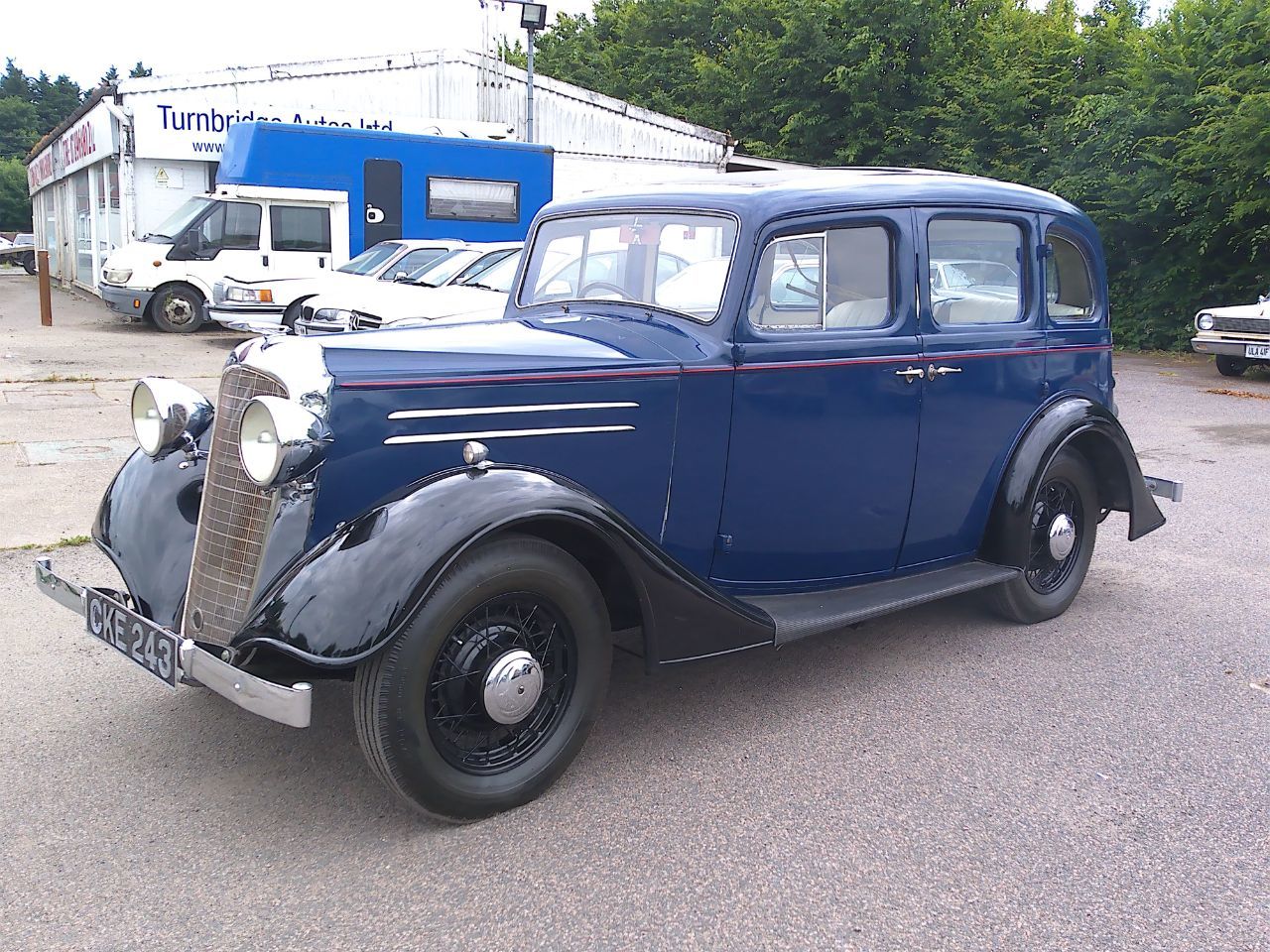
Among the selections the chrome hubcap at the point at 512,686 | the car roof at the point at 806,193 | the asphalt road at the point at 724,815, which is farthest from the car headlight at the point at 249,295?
the chrome hubcap at the point at 512,686

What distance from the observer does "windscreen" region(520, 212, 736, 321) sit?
376 centimetres

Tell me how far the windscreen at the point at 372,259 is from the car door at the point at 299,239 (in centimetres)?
101

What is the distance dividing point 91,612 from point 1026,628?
373 centimetres

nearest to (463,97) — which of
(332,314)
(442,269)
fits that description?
(442,269)

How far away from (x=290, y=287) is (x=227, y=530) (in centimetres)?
1226

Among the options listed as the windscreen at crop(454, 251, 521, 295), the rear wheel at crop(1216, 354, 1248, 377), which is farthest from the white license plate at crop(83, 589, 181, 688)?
the rear wheel at crop(1216, 354, 1248, 377)

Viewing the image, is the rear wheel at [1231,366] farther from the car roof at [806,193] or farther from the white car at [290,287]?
the car roof at [806,193]

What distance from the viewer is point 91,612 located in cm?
317

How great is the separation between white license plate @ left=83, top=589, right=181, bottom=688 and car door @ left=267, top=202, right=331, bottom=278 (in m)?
12.8

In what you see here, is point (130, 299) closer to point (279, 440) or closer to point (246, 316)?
point (246, 316)

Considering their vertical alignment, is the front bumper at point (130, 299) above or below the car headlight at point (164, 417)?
below

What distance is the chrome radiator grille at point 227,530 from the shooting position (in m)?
3.06

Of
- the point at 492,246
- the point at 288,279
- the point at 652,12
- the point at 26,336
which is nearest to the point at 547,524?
the point at 492,246

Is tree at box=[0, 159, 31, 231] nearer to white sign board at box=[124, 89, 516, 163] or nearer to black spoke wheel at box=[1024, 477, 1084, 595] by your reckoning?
white sign board at box=[124, 89, 516, 163]
